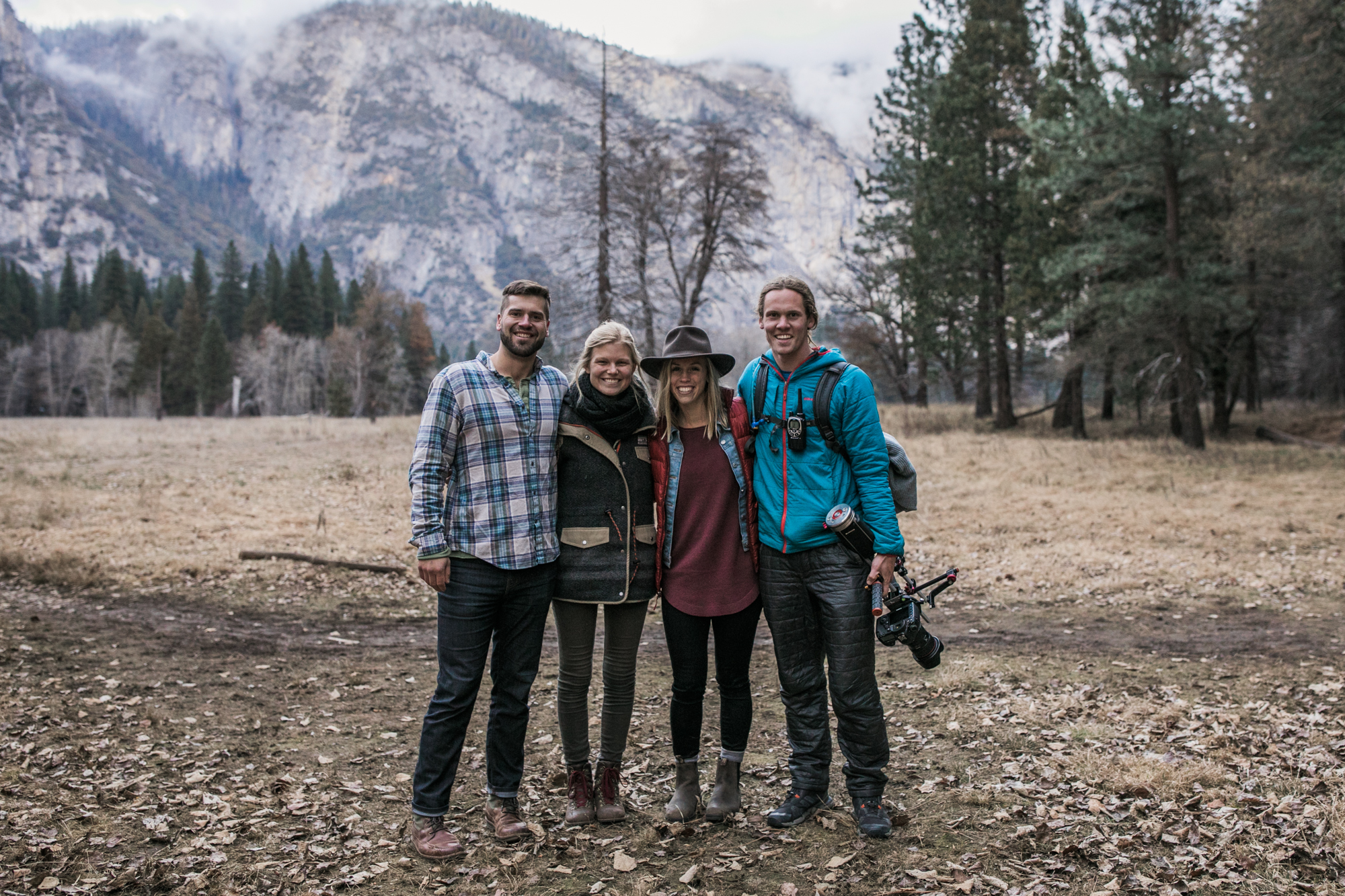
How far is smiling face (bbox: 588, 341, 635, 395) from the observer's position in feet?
12.1

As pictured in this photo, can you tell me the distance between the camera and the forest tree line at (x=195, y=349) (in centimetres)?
5753

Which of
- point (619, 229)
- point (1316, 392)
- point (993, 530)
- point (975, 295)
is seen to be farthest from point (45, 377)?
point (1316, 392)

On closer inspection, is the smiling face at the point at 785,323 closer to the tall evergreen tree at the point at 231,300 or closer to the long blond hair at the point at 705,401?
the long blond hair at the point at 705,401

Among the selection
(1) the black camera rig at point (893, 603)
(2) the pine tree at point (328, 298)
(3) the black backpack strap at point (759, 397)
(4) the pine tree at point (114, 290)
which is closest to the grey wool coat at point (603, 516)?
(3) the black backpack strap at point (759, 397)

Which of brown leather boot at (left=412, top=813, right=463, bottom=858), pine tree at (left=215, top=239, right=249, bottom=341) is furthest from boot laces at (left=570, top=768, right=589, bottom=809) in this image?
pine tree at (left=215, top=239, right=249, bottom=341)

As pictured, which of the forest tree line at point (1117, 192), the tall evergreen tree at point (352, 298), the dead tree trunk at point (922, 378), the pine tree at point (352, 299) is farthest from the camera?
the tall evergreen tree at point (352, 298)

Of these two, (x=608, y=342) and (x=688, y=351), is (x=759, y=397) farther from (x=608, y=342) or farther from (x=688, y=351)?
(x=608, y=342)

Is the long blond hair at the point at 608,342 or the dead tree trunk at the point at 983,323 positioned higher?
the dead tree trunk at the point at 983,323

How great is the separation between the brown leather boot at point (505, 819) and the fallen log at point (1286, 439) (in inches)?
876

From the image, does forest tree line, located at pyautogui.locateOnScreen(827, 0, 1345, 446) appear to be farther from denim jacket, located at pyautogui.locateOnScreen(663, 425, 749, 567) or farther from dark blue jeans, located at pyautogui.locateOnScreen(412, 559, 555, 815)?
dark blue jeans, located at pyautogui.locateOnScreen(412, 559, 555, 815)

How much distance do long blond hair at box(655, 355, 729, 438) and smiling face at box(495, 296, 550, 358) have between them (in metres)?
0.60

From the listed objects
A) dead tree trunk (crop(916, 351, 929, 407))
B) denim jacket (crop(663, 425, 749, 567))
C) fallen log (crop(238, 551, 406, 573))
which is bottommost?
fallen log (crop(238, 551, 406, 573))

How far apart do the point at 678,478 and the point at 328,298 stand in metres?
80.1

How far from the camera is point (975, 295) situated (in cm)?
2438
